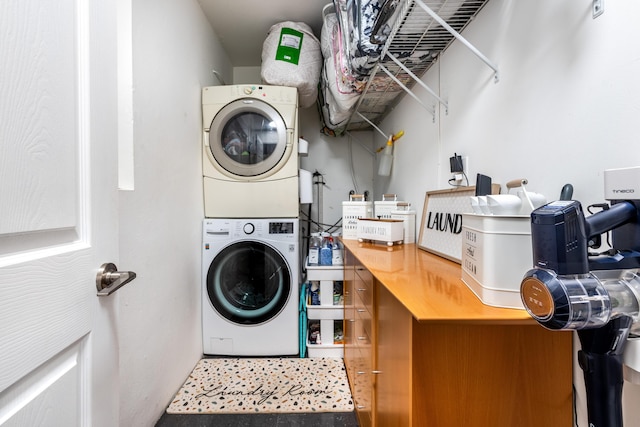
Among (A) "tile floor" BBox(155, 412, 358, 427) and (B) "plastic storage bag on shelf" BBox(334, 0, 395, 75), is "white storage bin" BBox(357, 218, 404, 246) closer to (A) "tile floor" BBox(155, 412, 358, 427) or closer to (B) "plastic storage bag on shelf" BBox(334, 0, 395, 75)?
(B) "plastic storage bag on shelf" BBox(334, 0, 395, 75)

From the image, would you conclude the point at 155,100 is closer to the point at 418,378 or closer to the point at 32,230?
the point at 32,230

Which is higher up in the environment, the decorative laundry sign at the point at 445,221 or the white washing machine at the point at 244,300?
the decorative laundry sign at the point at 445,221

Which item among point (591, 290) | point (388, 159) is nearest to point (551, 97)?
point (591, 290)

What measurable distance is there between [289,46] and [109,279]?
6.46ft

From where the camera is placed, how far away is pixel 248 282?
79.5 inches

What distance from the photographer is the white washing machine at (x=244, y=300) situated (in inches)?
75.4

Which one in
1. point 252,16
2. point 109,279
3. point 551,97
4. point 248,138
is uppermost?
point 252,16

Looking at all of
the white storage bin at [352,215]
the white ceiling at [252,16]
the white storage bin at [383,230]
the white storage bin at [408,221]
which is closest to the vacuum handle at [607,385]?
the white storage bin at [383,230]

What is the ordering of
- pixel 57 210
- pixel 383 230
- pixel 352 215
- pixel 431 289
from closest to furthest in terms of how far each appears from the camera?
pixel 57 210 → pixel 431 289 → pixel 383 230 → pixel 352 215

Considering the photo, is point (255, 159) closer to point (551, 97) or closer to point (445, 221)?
point (445, 221)

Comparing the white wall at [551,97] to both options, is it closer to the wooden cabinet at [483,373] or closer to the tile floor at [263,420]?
the wooden cabinet at [483,373]

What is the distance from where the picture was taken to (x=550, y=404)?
622mm

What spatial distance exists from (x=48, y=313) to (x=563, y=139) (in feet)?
4.01

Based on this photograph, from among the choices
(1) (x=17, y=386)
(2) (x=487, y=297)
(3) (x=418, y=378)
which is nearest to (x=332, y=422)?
(3) (x=418, y=378)
